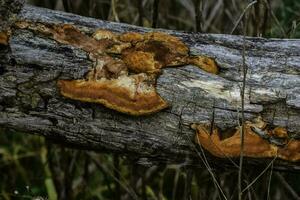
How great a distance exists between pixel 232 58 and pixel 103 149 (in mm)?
467

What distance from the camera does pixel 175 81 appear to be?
1.36 m

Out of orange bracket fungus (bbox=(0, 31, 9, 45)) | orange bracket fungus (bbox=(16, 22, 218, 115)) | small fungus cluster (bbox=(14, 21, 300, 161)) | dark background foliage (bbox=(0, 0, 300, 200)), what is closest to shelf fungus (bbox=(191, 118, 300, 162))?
small fungus cluster (bbox=(14, 21, 300, 161))

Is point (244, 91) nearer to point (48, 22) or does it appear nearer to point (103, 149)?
point (103, 149)

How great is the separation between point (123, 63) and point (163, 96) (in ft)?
0.51

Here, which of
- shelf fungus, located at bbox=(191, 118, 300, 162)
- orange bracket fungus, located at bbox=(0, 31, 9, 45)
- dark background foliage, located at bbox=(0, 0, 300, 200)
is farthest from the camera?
dark background foliage, located at bbox=(0, 0, 300, 200)

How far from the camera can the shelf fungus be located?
1.29 metres

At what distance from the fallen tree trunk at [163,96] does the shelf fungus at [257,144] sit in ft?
0.08

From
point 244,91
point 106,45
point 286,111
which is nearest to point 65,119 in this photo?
point 106,45

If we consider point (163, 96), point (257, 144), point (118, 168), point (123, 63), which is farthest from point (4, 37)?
point (118, 168)

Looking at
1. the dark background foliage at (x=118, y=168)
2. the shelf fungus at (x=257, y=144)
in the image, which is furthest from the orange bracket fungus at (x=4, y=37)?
the dark background foliage at (x=118, y=168)

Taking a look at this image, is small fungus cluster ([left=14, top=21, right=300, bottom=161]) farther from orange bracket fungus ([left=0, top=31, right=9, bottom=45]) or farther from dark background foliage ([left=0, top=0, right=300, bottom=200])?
dark background foliage ([left=0, top=0, right=300, bottom=200])

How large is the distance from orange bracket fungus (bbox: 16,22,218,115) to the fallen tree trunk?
0.03m

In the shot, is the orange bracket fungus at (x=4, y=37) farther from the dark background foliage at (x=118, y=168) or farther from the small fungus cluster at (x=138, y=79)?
the dark background foliage at (x=118, y=168)

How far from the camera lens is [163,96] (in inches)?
52.8
